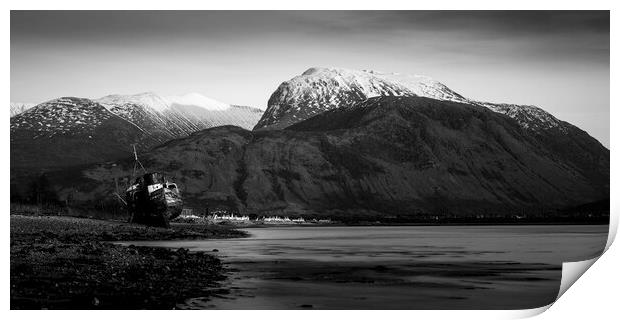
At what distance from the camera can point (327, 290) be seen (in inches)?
824

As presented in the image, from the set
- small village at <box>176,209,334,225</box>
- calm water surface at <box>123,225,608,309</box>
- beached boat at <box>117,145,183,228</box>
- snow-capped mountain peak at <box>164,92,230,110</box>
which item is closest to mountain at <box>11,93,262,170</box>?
snow-capped mountain peak at <box>164,92,230,110</box>

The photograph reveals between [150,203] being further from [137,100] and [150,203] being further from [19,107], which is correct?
[19,107]

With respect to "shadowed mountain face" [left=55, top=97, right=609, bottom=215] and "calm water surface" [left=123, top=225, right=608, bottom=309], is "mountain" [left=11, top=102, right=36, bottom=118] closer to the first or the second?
"calm water surface" [left=123, top=225, right=608, bottom=309]

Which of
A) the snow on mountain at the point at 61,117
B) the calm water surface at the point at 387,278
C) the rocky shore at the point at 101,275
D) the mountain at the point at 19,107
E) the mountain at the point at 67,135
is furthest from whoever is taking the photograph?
the mountain at the point at 67,135

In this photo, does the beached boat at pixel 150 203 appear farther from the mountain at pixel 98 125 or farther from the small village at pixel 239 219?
the small village at pixel 239 219

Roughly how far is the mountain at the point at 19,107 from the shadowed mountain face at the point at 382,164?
5111cm

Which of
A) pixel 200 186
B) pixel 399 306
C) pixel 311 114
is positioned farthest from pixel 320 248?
pixel 311 114

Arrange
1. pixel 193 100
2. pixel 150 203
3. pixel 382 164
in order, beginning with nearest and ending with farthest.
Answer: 1. pixel 193 100
2. pixel 150 203
3. pixel 382 164

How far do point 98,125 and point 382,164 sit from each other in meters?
61.2

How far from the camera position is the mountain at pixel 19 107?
2228 centimetres

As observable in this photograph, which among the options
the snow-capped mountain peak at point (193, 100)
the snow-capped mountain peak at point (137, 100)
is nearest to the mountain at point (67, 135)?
the snow-capped mountain peak at point (137, 100)

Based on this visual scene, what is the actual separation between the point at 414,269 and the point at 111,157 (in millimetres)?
20176

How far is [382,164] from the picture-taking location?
100 m

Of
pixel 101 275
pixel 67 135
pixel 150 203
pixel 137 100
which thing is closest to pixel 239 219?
pixel 150 203
